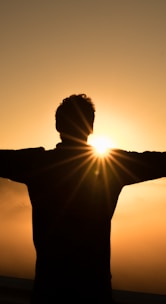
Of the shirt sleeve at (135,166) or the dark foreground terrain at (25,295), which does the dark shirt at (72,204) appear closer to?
the shirt sleeve at (135,166)

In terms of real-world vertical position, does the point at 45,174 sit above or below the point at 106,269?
above

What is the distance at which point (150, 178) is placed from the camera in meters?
1.39

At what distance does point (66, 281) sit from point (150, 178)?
0.47m

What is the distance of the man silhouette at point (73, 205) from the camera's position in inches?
53.6

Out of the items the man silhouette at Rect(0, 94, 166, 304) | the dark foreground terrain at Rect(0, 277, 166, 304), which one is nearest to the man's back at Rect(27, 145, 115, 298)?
the man silhouette at Rect(0, 94, 166, 304)

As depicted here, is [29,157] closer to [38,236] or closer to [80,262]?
[38,236]

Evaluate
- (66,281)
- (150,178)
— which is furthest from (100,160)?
(66,281)

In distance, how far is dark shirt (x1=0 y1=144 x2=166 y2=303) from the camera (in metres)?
1.36

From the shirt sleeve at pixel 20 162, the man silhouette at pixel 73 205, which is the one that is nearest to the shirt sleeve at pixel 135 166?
the man silhouette at pixel 73 205

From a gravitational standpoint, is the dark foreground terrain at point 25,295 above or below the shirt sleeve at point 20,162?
below

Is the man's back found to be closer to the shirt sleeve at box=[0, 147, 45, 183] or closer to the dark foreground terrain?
the shirt sleeve at box=[0, 147, 45, 183]

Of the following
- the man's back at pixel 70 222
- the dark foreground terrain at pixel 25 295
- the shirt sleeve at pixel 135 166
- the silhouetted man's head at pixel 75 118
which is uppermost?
the silhouetted man's head at pixel 75 118

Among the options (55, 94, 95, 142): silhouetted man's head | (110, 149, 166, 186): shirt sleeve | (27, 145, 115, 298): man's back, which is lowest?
(27, 145, 115, 298): man's back

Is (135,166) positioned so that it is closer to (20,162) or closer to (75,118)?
(75,118)
